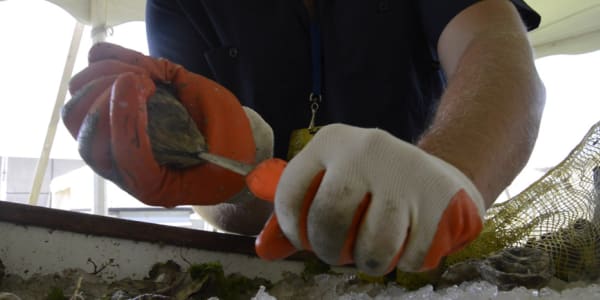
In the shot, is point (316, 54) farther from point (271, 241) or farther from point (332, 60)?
point (271, 241)

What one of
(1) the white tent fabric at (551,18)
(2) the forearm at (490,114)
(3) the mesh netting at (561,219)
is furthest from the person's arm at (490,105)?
(1) the white tent fabric at (551,18)

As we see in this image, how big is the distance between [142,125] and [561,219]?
0.54 meters

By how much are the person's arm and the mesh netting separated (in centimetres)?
23

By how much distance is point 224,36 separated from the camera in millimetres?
775

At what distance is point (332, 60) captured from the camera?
70 centimetres

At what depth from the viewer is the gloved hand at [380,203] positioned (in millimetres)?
247

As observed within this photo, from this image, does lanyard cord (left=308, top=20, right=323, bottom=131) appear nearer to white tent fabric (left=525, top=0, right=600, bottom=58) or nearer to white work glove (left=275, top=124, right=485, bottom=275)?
white work glove (left=275, top=124, right=485, bottom=275)

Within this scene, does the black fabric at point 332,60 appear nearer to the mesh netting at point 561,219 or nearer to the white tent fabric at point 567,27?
the mesh netting at point 561,219

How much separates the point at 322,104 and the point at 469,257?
330mm

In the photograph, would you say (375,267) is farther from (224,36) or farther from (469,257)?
(224,36)

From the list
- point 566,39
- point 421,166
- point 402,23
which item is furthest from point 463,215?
point 566,39

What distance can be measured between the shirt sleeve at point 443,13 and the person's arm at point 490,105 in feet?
0.09

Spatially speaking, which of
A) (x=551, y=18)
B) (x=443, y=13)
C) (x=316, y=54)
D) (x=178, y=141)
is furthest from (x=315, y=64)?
(x=551, y=18)

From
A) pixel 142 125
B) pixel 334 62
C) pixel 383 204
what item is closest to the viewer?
pixel 383 204
